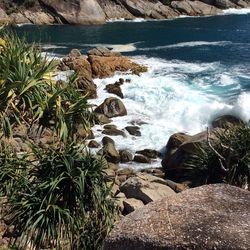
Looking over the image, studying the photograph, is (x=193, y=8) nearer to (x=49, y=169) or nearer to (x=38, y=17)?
(x=38, y=17)

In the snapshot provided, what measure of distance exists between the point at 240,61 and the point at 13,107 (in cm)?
3927

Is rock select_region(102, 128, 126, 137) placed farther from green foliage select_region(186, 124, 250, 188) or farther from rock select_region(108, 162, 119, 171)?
green foliage select_region(186, 124, 250, 188)

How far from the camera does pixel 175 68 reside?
1829 inches

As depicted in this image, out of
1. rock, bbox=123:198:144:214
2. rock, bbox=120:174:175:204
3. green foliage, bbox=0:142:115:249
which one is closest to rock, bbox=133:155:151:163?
rock, bbox=120:174:175:204

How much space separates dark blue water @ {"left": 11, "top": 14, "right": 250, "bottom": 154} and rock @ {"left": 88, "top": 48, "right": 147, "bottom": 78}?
3.39 feet

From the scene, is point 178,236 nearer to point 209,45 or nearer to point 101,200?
point 101,200

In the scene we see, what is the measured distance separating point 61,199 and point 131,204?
6.29 meters

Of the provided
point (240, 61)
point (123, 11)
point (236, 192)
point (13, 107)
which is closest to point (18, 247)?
point (13, 107)

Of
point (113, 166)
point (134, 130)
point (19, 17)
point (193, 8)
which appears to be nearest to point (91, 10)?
point (19, 17)

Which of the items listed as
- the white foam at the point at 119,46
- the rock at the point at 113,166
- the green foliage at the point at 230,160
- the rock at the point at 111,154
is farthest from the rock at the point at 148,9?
the green foliage at the point at 230,160

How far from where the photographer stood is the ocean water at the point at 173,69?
33.3 metres

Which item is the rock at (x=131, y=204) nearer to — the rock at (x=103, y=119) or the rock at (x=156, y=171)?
the rock at (x=156, y=171)

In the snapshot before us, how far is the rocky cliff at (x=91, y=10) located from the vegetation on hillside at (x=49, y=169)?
60016 millimetres

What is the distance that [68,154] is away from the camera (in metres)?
13.6
